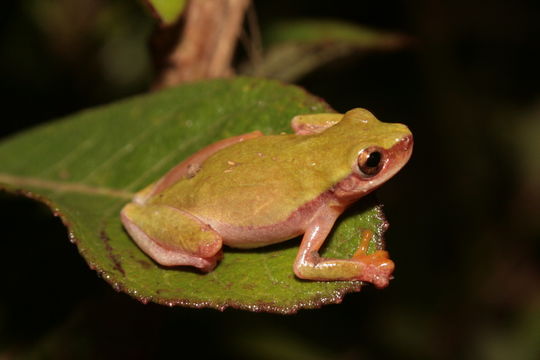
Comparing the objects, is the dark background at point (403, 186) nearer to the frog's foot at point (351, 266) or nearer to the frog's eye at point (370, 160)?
the frog's eye at point (370, 160)

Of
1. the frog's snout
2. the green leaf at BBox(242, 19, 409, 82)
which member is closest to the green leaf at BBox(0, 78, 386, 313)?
the frog's snout

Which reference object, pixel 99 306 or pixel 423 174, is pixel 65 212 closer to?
Answer: pixel 99 306

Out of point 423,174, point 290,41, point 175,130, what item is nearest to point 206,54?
point 175,130

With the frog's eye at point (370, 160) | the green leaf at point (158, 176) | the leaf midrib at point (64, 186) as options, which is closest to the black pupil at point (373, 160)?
the frog's eye at point (370, 160)

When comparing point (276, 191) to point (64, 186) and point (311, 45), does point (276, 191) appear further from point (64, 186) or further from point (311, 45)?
point (311, 45)

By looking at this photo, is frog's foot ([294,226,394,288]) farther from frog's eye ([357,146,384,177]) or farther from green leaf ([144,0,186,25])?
green leaf ([144,0,186,25])
